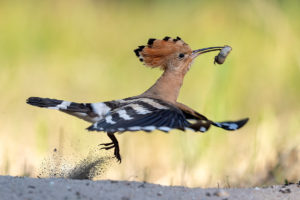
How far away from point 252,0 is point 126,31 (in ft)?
5.63

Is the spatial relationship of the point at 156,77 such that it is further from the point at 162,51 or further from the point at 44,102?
the point at 44,102

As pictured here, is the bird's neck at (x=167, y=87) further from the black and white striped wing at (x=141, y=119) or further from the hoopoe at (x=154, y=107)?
the black and white striped wing at (x=141, y=119)

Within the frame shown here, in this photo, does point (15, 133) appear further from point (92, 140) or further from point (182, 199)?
point (182, 199)

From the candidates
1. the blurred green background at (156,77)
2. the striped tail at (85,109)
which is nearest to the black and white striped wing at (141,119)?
the striped tail at (85,109)

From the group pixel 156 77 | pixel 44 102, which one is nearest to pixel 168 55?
pixel 44 102

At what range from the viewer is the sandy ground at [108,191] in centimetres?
305

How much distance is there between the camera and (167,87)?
180 inches

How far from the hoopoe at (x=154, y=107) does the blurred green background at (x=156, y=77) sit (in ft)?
1.45

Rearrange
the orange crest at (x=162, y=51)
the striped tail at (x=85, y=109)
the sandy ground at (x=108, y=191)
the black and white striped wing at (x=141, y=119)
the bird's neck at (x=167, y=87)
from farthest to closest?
the orange crest at (x=162, y=51) → the bird's neck at (x=167, y=87) → the striped tail at (x=85, y=109) → the black and white striped wing at (x=141, y=119) → the sandy ground at (x=108, y=191)

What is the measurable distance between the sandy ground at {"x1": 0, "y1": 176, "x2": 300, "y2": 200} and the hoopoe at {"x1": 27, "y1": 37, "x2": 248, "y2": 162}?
328 millimetres

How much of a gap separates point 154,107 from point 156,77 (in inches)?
103

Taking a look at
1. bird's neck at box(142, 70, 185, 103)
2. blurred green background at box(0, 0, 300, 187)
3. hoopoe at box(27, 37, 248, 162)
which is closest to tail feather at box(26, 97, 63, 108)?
hoopoe at box(27, 37, 248, 162)

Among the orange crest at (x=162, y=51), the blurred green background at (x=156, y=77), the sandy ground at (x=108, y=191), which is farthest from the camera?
the blurred green background at (x=156, y=77)

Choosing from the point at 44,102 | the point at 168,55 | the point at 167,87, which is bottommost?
the point at 44,102
